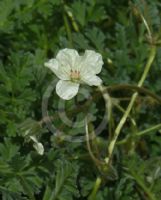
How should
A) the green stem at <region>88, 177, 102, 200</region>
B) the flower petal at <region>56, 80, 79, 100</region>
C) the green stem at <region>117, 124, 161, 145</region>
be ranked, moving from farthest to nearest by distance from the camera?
1. the green stem at <region>117, 124, 161, 145</region>
2. the green stem at <region>88, 177, 102, 200</region>
3. the flower petal at <region>56, 80, 79, 100</region>

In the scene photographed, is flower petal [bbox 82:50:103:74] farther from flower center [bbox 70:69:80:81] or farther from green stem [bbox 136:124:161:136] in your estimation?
green stem [bbox 136:124:161:136]

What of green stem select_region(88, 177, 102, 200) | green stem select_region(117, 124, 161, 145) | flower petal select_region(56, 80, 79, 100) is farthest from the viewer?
green stem select_region(117, 124, 161, 145)

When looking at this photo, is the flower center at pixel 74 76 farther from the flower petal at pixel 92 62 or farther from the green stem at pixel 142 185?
the green stem at pixel 142 185

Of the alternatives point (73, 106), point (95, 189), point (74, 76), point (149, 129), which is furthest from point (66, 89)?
point (149, 129)

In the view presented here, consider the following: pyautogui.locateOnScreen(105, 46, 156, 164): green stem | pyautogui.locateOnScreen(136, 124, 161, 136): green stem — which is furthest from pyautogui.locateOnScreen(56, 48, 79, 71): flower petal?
pyautogui.locateOnScreen(136, 124, 161, 136): green stem

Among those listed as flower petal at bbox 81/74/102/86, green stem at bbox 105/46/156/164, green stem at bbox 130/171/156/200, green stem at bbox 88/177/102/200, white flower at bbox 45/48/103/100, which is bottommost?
green stem at bbox 130/171/156/200

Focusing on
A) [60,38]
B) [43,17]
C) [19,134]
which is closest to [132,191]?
[19,134]
